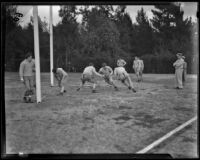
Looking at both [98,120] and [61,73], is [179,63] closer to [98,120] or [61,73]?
[98,120]

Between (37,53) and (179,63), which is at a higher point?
(37,53)

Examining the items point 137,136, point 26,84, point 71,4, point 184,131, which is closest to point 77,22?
point 71,4

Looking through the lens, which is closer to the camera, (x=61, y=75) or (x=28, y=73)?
(x=28, y=73)

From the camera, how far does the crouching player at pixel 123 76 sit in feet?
11.5

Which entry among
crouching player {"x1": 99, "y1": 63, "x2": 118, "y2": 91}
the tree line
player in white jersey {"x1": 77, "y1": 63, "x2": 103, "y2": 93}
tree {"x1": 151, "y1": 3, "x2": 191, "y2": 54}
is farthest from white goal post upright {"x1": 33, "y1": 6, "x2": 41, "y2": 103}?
tree {"x1": 151, "y1": 3, "x2": 191, "y2": 54}

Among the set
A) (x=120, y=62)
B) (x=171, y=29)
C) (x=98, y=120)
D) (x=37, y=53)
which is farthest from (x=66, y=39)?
(x=171, y=29)

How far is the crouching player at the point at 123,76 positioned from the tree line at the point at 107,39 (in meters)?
0.10

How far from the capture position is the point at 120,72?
11.7 feet

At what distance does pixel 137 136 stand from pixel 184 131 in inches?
27.0

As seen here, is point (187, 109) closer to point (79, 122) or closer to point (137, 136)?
point (137, 136)

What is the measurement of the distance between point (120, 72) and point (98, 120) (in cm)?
82

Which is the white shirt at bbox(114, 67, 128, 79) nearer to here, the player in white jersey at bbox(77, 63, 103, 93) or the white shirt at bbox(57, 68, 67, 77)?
the player in white jersey at bbox(77, 63, 103, 93)

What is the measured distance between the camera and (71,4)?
3.13m

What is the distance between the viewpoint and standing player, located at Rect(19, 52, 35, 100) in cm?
335
